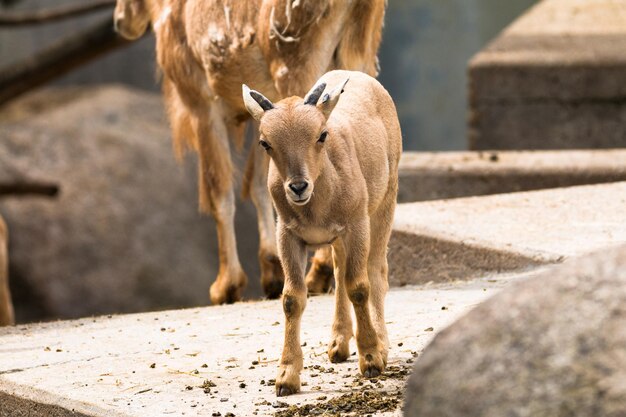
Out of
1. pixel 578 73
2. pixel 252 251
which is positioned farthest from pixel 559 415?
pixel 252 251

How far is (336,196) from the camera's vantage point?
161 inches

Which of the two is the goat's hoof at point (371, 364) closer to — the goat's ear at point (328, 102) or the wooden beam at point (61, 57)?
the goat's ear at point (328, 102)

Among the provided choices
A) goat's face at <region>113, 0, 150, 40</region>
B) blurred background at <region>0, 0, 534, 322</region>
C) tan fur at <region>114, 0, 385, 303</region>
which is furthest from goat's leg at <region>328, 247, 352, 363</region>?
blurred background at <region>0, 0, 534, 322</region>

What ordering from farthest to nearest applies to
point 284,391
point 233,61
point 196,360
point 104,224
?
point 104,224 → point 233,61 → point 196,360 → point 284,391

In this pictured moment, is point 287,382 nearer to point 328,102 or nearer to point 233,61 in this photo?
point 328,102

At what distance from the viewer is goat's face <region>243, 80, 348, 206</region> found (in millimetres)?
3879

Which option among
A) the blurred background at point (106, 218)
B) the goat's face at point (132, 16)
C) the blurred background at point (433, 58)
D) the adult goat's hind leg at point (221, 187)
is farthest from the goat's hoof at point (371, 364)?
the blurred background at point (433, 58)

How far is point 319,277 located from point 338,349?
2.03m

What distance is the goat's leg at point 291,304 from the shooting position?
4.14 meters

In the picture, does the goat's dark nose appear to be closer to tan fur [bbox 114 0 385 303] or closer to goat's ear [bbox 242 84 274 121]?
goat's ear [bbox 242 84 274 121]

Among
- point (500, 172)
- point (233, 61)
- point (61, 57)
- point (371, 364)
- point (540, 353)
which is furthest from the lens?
point (61, 57)

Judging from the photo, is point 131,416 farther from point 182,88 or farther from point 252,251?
point 252,251

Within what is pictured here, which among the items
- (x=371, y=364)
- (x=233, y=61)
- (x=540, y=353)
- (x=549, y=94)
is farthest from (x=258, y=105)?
(x=549, y=94)

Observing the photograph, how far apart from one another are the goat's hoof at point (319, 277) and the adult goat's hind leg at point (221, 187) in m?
0.56
